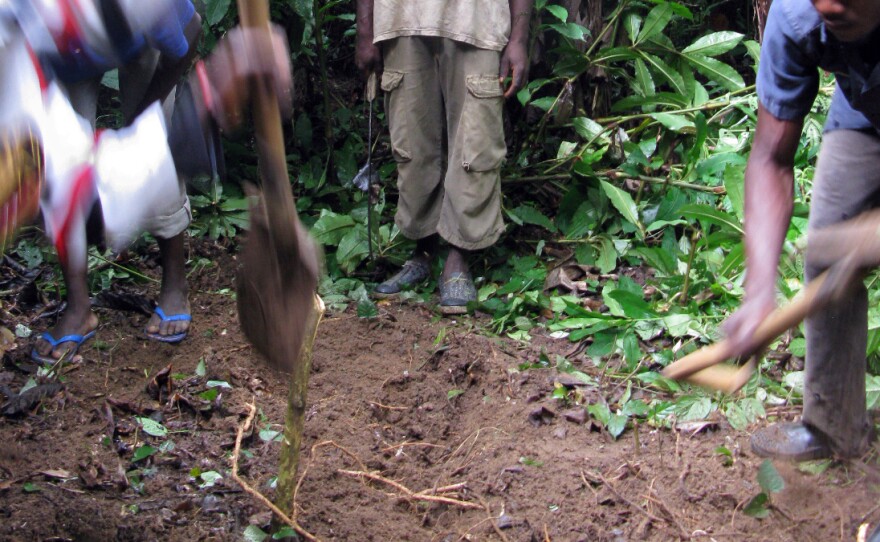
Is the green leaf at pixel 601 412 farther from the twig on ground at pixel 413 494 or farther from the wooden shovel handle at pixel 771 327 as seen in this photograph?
the wooden shovel handle at pixel 771 327

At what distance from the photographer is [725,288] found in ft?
11.1

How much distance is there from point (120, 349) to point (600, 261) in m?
2.07

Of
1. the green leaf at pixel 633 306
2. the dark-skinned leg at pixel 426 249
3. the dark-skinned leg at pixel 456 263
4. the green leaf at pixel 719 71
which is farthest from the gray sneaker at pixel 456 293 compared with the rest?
the green leaf at pixel 719 71

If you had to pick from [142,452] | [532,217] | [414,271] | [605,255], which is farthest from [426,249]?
[142,452]

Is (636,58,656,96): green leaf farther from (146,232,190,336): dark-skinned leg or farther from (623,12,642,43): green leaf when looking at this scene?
(146,232,190,336): dark-skinned leg

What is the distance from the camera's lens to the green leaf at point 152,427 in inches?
111

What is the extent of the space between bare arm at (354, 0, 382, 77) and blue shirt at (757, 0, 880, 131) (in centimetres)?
200

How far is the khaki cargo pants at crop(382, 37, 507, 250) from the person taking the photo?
144 inches

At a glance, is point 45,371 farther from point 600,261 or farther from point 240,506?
point 600,261

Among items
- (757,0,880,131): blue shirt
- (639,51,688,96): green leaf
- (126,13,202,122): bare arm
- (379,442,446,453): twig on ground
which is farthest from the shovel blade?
(639,51,688,96): green leaf

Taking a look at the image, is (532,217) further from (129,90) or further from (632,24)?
(129,90)

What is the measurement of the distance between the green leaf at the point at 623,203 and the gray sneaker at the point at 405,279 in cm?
90

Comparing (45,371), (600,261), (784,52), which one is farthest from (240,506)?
(600,261)

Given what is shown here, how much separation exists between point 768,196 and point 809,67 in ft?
1.08
